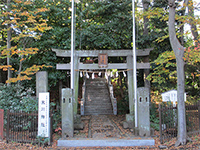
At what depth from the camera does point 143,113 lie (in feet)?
24.9

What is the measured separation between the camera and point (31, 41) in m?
10.3

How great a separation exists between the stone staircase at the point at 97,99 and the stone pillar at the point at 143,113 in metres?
6.69

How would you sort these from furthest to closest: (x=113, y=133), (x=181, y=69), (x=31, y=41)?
(x=31, y=41) → (x=113, y=133) → (x=181, y=69)

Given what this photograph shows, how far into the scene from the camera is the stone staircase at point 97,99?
14.2 meters

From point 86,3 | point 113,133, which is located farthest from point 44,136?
point 86,3

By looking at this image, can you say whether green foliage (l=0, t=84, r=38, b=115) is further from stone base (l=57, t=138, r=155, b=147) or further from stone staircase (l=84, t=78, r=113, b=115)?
stone staircase (l=84, t=78, r=113, b=115)

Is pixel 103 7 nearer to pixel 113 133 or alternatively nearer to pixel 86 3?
pixel 86 3

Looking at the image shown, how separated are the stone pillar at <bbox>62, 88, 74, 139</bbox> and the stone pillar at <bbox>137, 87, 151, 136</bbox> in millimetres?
3098

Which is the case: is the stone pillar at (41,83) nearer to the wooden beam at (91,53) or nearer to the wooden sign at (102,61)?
the wooden beam at (91,53)

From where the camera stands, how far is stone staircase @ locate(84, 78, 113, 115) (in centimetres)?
1422

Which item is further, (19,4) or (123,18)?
(123,18)

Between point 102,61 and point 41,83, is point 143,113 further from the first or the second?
point 41,83

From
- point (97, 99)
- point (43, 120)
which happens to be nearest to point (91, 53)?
point (43, 120)

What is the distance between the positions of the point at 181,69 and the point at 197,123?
3.16 meters
